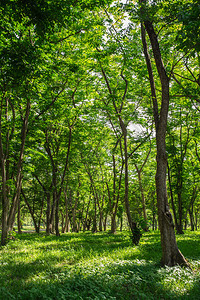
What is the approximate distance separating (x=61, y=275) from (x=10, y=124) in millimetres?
9706

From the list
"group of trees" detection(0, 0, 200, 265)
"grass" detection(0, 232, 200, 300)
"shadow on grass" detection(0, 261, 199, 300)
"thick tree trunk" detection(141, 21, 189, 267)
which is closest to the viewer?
"shadow on grass" detection(0, 261, 199, 300)

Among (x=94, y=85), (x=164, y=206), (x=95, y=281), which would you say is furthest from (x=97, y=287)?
(x=94, y=85)

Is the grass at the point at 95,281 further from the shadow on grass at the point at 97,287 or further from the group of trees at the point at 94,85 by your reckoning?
the group of trees at the point at 94,85

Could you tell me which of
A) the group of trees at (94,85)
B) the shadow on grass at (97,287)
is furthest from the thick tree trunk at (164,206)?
the shadow on grass at (97,287)

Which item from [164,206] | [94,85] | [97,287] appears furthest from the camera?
[94,85]

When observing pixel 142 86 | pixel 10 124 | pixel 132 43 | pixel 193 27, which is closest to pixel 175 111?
pixel 142 86

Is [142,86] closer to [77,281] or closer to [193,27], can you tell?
[193,27]

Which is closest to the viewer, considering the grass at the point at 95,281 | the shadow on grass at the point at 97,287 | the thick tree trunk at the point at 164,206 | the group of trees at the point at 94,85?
the shadow on grass at the point at 97,287

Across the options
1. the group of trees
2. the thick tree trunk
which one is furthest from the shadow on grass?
the group of trees

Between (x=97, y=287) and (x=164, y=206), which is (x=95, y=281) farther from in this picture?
(x=164, y=206)

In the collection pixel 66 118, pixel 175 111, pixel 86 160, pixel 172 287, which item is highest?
pixel 175 111

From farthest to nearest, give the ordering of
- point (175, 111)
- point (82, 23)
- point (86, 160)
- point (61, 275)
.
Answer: point (86, 160) → point (175, 111) → point (82, 23) → point (61, 275)

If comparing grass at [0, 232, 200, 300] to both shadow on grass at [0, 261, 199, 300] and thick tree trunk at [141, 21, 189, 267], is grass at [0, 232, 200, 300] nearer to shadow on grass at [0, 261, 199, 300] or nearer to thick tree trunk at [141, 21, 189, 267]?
shadow on grass at [0, 261, 199, 300]

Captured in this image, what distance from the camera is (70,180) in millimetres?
22078
